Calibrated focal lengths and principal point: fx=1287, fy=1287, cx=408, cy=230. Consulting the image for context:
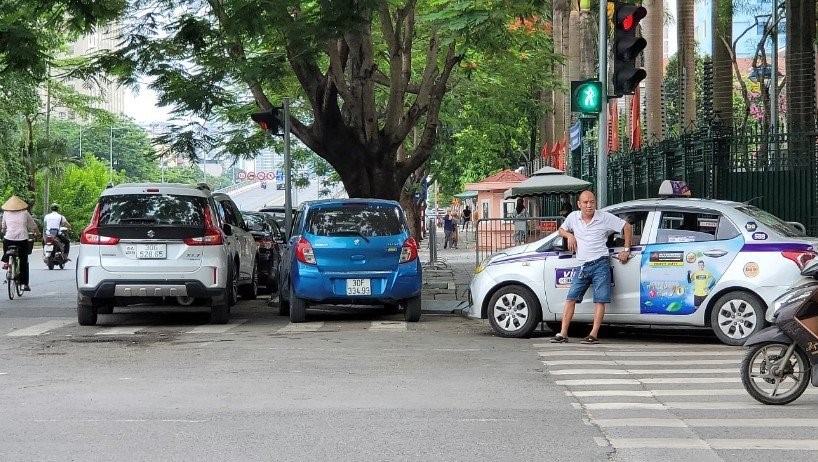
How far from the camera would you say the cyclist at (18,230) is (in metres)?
22.1

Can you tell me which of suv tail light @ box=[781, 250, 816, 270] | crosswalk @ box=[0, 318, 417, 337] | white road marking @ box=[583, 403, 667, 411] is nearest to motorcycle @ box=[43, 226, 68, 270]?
crosswalk @ box=[0, 318, 417, 337]

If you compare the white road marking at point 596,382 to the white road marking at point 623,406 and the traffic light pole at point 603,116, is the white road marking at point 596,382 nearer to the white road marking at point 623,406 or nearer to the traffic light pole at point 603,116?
the white road marking at point 623,406

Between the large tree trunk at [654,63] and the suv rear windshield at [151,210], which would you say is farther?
the large tree trunk at [654,63]

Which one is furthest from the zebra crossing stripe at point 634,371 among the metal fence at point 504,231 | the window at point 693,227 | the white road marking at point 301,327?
the metal fence at point 504,231

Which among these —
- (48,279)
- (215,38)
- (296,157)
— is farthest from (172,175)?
(215,38)

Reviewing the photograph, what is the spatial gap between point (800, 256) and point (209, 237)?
7080 mm

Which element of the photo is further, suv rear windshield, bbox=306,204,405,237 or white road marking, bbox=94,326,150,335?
suv rear windshield, bbox=306,204,405,237

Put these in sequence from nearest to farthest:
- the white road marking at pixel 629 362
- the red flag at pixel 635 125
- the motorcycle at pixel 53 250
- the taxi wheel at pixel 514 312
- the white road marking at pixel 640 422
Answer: the white road marking at pixel 640 422, the white road marking at pixel 629 362, the taxi wheel at pixel 514 312, the red flag at pixel 635 125, the motorcycle at pixel 53 250

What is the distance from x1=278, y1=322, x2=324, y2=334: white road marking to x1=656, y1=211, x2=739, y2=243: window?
4.44 m

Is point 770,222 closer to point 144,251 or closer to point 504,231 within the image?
point 144,251

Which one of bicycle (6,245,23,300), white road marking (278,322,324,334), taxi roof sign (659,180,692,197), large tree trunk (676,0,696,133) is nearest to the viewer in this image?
white road marking (278,322,324,334)

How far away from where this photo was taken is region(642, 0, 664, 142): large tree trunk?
28.2m

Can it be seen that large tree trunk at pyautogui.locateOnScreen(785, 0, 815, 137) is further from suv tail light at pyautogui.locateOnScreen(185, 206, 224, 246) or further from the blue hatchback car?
suv tail light at pyautogui.locateOnScreen(185, 206, 224, 246)

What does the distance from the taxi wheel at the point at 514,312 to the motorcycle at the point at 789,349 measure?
5308 millimetres
